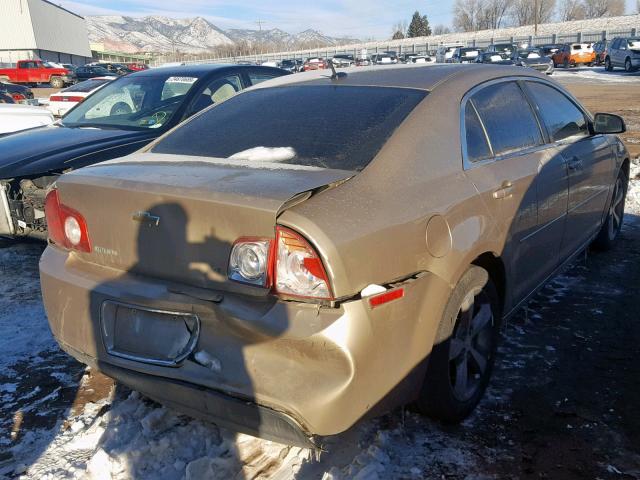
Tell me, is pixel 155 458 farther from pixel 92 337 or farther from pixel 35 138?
pixel 35 138

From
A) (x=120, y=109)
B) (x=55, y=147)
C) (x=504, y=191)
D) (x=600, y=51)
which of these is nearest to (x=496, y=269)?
(x=504, y=191)

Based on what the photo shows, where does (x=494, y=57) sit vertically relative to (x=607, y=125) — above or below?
below

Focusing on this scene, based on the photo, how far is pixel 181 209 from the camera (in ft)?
7.48

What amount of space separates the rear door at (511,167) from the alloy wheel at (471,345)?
0.97 feet

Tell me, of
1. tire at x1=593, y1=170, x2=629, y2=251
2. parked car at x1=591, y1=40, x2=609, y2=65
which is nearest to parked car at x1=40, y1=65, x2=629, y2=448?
tire at x1=593, y1=170, x2=629, y2=251

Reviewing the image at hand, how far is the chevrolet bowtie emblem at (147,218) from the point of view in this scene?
2341 millimetres

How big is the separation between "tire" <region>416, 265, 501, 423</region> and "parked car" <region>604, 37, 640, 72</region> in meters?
33.4

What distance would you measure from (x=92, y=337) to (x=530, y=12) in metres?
117

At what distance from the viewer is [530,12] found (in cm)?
10544

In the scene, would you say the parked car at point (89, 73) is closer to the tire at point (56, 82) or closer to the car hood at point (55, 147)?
the tire at point (56, 82)

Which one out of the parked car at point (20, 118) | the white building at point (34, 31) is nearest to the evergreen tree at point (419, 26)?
the white building at point (34, 31)

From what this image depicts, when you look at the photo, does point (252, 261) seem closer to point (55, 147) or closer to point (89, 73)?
point (55, 147)

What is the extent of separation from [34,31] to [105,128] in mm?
69914

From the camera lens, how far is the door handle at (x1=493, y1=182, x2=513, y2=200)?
9.59 ft
